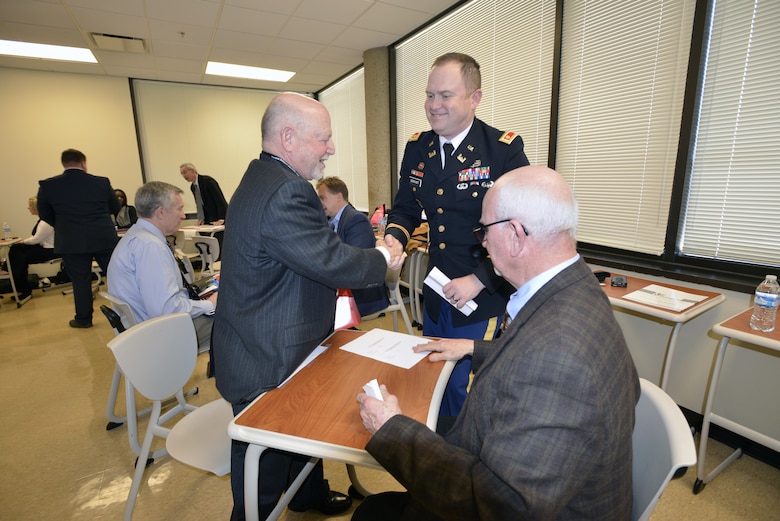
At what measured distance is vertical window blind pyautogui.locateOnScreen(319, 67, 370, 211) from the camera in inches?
246

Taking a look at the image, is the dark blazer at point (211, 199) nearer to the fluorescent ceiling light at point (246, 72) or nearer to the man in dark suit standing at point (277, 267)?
the fluorescent ceiling light at point (246, 72)

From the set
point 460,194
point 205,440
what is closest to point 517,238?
point 460,194

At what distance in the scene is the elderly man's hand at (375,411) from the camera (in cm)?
91

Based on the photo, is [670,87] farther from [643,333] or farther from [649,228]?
[643,333]

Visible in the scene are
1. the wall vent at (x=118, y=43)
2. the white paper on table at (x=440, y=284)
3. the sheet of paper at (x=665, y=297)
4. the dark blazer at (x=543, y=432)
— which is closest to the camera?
the dark blazer at (x=543, y=432)

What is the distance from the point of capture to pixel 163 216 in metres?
2.31

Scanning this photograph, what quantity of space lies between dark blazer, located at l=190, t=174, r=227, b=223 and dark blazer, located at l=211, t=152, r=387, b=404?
5.39 meters

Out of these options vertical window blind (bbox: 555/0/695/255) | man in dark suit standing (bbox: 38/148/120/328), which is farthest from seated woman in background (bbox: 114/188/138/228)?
vertical window blind (bbox: 555/0/695/255)

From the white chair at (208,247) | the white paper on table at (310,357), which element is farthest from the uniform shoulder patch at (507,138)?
the white chair at (208,247)

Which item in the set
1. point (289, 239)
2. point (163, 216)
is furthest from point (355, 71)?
point (289, 239)

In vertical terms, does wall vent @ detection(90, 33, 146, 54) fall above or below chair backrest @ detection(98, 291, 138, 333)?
above

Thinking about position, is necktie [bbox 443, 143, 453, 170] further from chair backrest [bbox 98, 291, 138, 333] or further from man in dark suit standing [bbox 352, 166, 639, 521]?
chair backrest [bbox 98, 291, 138, 333]

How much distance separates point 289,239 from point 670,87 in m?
2.56

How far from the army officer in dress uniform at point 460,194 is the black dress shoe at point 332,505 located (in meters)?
0.64
